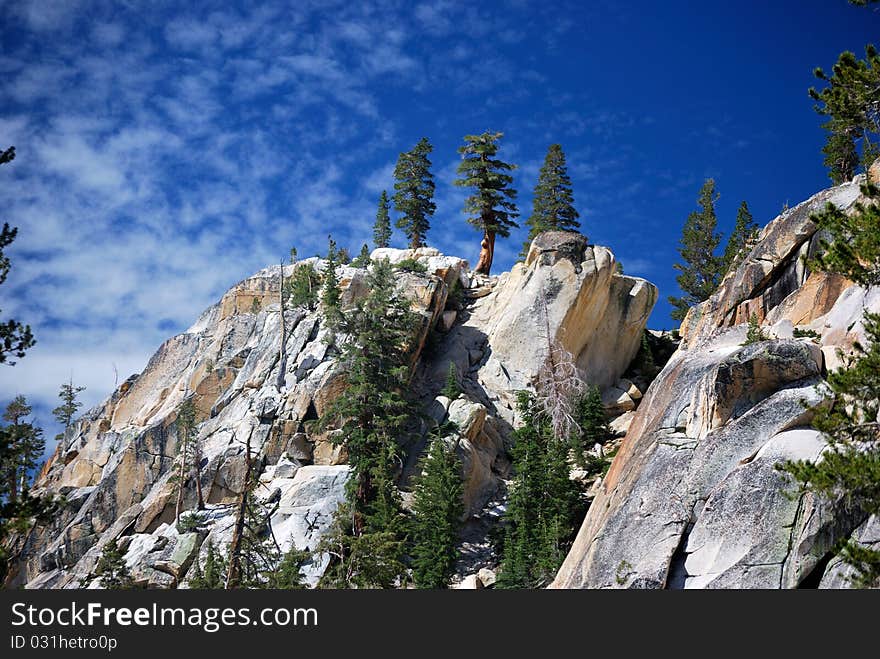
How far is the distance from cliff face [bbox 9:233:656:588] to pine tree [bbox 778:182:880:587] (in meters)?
25.4

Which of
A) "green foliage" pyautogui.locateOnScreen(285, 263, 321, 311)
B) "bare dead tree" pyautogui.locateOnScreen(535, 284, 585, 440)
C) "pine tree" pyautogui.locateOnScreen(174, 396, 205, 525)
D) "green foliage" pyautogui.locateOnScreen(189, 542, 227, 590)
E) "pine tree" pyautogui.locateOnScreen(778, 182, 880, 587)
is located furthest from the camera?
"green foliage" pyautogui.locateOnScreen(285, 263, 321, 311)

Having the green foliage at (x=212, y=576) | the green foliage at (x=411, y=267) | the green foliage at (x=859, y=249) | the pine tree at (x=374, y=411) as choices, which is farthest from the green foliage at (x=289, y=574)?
the green foliage at (x=411, y=267)

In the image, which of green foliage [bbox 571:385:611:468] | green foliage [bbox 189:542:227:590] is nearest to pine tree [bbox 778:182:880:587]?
green foliage [bbox 189:542:227:590]

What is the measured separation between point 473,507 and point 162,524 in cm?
1796

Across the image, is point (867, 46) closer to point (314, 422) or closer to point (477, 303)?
point (314, 422)

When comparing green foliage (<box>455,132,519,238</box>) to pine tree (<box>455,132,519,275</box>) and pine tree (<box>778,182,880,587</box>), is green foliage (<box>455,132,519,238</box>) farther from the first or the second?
pine tree (<box>778,182,880,587</box>)

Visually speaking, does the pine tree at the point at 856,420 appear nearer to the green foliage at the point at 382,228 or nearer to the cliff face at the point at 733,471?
the cliff face at the point at 733,471

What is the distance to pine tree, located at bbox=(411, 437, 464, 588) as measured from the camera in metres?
35.0

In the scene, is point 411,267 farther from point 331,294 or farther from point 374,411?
point 374,411

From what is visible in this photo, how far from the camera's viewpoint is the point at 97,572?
1469 inches

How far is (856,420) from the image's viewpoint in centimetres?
1767

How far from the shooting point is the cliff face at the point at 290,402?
4200 centimetres

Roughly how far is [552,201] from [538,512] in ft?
97.1

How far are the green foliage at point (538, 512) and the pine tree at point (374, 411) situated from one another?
5248 mm
